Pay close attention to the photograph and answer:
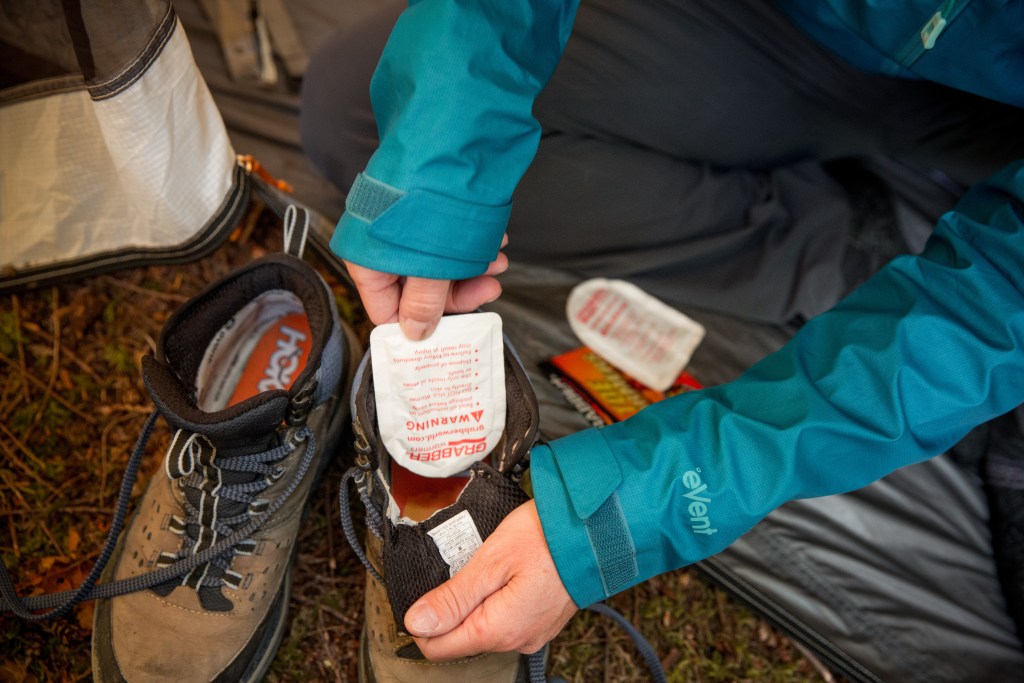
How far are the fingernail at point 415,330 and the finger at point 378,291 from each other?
0.09 feet

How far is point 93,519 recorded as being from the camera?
104cm

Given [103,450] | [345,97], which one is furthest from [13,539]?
[345,97]

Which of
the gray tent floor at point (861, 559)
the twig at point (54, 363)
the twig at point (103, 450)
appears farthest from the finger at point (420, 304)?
the twig at point (54, 363)

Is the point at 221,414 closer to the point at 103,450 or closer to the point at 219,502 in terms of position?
the point at 219,502

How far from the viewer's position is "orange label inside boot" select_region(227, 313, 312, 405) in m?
1.03

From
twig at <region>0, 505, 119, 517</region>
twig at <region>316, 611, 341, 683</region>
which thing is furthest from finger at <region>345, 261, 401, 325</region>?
twig at <region>0, 505, 119, 517</region>

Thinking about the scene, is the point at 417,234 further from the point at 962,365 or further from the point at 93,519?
the point at 93,519

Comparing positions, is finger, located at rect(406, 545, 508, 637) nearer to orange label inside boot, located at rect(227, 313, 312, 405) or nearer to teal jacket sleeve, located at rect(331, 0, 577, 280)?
teal jacket sleeve, located at rect(331, 0, 577, 280)

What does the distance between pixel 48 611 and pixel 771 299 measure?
120 centimetres

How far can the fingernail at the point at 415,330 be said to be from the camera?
2.51 feet

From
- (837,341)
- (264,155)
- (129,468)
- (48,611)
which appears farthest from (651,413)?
(264,155)

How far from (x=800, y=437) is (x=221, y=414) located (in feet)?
2.12

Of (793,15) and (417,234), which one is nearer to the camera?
(417,234)

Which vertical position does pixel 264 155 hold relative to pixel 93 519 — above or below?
above
